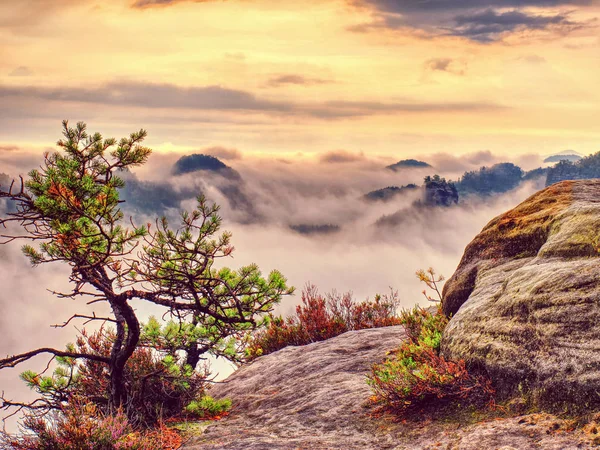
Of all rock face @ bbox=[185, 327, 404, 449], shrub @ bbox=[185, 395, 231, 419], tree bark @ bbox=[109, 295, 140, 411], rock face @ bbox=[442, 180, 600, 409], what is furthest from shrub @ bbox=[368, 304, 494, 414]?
tree bark @ bbox=[109, 295, 140, 411]

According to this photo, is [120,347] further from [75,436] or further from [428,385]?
[428,385]

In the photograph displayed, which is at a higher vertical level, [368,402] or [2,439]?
[2,439]

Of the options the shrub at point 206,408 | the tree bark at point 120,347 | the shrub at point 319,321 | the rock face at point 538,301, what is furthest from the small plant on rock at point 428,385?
the shrub at point 319,321

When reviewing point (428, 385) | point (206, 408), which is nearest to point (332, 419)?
point (428, 385)

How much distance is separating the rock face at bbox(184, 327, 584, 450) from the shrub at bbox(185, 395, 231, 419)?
364mm

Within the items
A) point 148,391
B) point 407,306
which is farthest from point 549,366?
point 148,391

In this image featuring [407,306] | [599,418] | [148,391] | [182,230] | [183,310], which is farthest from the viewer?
[407,306]

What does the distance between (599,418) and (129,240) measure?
23.1 feet

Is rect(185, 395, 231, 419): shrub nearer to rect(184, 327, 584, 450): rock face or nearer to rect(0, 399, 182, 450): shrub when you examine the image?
rect(184, 327, 584, 450): rock face

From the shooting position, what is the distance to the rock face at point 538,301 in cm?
→ 693

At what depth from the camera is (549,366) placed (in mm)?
7098

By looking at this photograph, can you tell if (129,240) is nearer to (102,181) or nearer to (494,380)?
(102,181)

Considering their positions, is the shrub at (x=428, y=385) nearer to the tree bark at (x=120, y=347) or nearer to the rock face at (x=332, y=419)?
the rock face at (x=332, y=419)

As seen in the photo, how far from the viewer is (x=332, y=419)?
8766 millimetres
